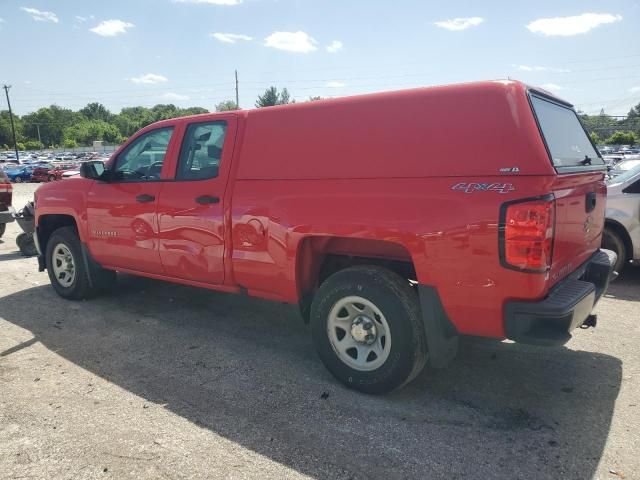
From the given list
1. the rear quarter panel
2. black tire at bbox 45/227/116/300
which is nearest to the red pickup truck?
the rear quarter panel

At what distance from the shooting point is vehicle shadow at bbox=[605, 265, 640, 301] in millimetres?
5949

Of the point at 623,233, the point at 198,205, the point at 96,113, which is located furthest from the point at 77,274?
the point at 96,113

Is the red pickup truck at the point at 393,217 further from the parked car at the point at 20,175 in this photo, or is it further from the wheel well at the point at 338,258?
the parked car at the point at 20,175

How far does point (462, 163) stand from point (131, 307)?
4203mm

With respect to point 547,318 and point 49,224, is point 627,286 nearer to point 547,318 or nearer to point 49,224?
point 547,318

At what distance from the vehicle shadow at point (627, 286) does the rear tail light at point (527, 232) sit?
3.91m

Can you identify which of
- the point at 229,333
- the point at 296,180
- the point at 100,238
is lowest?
the point at 229,333

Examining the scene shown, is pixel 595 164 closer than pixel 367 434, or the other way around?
pixel 367 434

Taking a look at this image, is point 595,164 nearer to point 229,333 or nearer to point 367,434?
point 367,434

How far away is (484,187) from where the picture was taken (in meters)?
2.84

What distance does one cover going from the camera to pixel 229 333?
4824mm

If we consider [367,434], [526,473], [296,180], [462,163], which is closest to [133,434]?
[367,434]

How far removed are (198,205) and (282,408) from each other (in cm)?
186

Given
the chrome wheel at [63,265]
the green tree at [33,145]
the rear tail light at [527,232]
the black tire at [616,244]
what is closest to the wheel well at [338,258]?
the rear tail light at [527,232]
